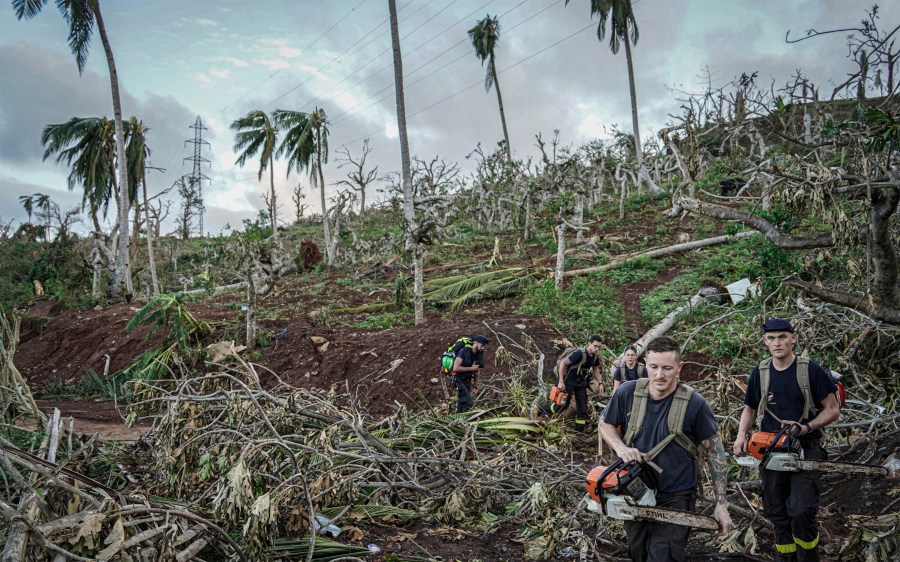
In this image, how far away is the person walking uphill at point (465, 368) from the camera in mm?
8195

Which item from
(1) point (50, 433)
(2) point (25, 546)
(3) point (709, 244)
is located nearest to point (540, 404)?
(1) point (50, 433)

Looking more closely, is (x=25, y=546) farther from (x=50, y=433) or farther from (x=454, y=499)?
(x=454, y=499)

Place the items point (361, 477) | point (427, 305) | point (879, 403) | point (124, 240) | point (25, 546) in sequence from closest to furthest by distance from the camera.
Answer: point (25, 546), point (361, 477), point (879, 403), point (427, 305), point (124, 240)

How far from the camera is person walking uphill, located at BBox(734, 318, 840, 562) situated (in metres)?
3.97

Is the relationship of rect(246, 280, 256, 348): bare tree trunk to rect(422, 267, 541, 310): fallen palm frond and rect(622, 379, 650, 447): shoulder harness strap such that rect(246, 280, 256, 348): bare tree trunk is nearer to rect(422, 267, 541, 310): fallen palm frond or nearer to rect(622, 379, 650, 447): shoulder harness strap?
rect(422, 267, 541, 310): fallen palm frond

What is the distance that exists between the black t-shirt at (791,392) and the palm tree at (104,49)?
17919mm

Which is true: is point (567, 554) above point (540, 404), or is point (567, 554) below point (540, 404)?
below

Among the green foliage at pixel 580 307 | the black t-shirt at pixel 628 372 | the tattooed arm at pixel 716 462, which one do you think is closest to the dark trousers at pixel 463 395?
the black t-shirt at pixel 628 372

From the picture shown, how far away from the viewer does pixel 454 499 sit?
4.98 m

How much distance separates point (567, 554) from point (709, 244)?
45.6ft

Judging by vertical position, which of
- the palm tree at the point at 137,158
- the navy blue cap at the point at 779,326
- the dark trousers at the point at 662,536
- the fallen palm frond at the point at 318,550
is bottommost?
the fallen palm frond at the point at 318,550

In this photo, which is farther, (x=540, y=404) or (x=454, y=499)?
(x=540, y=404)

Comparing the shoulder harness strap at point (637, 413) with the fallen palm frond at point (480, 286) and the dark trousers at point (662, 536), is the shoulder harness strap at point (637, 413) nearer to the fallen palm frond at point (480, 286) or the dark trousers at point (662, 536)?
the dark trousers at point (662, 536)

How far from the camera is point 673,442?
3.35 meters
